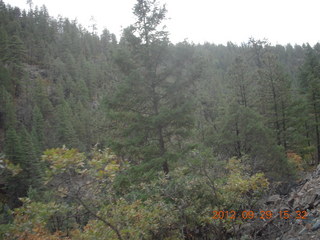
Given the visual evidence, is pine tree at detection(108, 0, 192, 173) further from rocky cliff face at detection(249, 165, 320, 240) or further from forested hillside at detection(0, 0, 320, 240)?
rocky cliff face at detection(249, 165, 320, 240)

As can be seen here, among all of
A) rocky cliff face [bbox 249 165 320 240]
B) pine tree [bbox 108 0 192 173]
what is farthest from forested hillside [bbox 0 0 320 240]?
rocky cliff face [bbox 249 165 320 240]

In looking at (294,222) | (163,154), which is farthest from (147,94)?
(294,222)

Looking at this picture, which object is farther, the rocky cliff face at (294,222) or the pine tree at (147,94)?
the pine tree at (147,94)

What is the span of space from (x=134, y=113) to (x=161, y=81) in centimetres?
192

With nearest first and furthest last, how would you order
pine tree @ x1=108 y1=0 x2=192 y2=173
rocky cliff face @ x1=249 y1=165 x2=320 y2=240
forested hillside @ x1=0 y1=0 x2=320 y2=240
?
forested hillside @ x1=0 y1=0 x2=320 y2=240 → rocky cliff face @ x1=249 y1=165 x2=320 y2=240 → pine tree @ x1=108 y1=0 x2=192 y2=173

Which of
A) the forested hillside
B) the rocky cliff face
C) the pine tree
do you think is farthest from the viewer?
the pine tree

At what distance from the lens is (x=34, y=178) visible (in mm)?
27172

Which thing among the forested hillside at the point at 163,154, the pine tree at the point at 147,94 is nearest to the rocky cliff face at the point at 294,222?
the forested hillside at the point at 163,154

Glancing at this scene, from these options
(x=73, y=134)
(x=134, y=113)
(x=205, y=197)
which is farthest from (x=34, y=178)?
(x=205, y=197)

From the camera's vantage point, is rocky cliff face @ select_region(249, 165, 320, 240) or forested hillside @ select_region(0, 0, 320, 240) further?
rocky cliff face @ select_region(249, 165, 320, 240)

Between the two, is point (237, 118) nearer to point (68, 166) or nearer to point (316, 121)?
point (316, 121)

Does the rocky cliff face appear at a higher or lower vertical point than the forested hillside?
lower

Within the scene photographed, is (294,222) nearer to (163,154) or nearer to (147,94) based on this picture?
(163,154)

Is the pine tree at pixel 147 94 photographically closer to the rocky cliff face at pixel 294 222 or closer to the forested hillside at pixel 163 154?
the forested hillside at pixel 163 154
